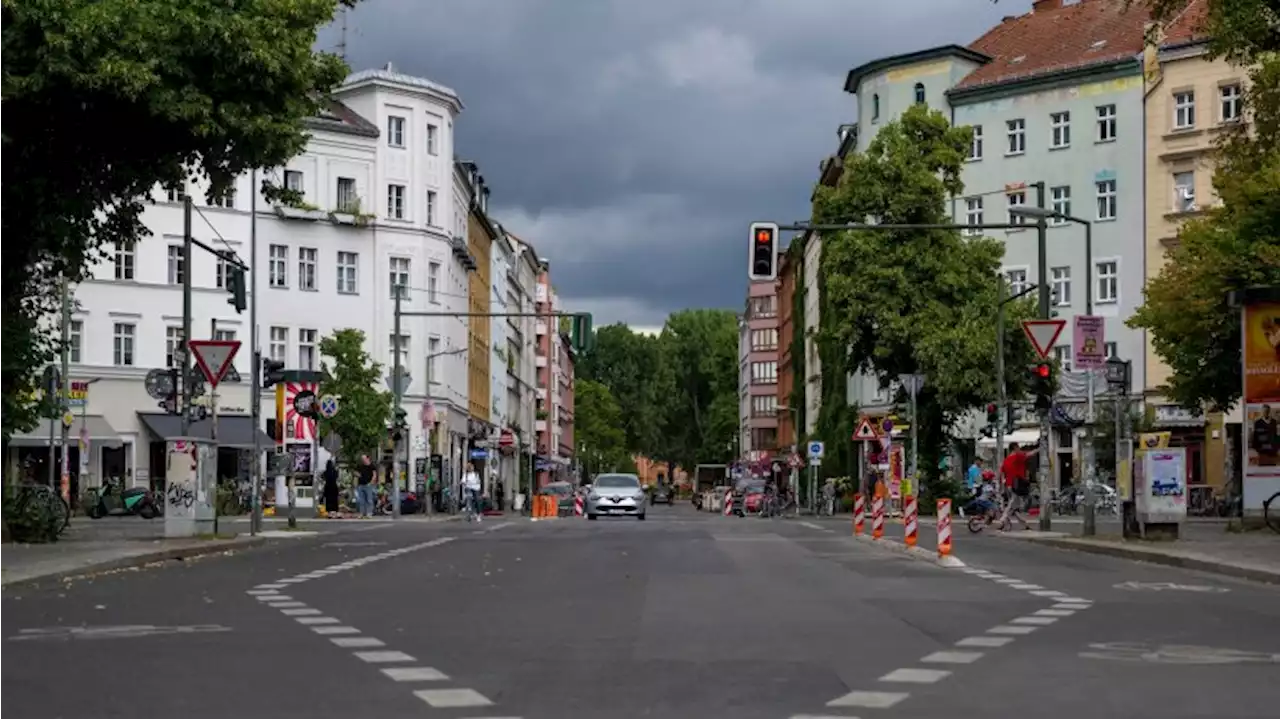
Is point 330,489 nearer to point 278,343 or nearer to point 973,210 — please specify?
point 278,343

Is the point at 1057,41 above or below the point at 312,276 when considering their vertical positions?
above

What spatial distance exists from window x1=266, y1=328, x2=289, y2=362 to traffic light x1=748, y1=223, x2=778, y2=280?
4723cm

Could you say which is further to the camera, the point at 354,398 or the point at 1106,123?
the point at 1106,123

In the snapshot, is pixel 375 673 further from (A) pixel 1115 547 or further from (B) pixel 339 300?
(B) pixel 339 300

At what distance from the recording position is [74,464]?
69375mm

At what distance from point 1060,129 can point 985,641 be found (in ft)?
224

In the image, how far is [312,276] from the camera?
7988 centimetres

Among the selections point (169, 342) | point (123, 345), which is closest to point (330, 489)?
point (123, 345)

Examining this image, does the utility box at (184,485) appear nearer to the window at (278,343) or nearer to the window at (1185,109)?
the window at (278,343)

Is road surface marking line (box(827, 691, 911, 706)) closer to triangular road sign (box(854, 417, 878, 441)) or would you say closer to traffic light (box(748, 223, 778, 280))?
traffic light (box(748, 223, 778, 280))

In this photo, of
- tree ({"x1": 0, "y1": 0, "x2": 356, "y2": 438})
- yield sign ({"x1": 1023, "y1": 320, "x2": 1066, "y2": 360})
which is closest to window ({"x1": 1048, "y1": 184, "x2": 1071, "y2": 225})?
yield sign ({"x1": 1023, "y1": 320, "x2": 1066, "y2": 360})

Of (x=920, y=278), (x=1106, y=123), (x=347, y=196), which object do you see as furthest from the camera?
(x=347, y=196)

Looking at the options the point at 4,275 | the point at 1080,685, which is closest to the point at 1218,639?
the point at 1080,685

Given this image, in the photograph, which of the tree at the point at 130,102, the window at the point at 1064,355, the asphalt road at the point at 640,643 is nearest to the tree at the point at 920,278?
the window at the point at 1064,355
